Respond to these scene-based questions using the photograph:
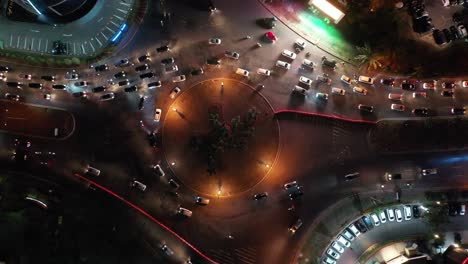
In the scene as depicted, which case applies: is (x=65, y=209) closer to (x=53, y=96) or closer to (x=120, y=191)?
(x=120, y=191)

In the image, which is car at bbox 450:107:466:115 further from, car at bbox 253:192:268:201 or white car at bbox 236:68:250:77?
white car at bbox 236:68:250:77

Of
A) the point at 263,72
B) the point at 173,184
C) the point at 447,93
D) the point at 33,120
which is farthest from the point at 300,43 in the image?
the point at 33,120

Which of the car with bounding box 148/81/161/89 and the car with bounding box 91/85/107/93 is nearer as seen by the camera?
the car with bounding box 91/85/107/93

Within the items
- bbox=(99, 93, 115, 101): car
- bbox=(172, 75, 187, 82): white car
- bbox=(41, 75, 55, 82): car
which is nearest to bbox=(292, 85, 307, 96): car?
bbox=(172, 75, 187, 82): white car

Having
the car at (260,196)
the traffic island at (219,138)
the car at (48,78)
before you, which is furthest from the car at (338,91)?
the car at (48,78)

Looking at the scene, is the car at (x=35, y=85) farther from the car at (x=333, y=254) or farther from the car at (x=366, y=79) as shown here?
the car at (x=333, y=254)

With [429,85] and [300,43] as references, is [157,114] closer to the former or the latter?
[300,43]

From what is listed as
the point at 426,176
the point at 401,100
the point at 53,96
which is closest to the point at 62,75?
the point at 53,96
